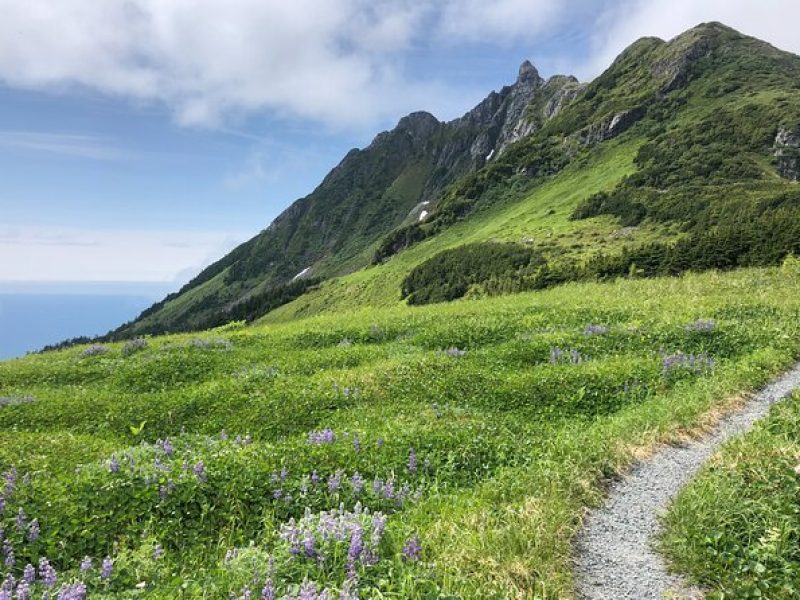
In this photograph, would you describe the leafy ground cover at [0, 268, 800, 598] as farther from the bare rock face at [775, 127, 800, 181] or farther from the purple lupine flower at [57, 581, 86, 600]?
the bare rock face at [775, 127, 800, 181]

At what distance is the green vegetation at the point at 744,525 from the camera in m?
5.95

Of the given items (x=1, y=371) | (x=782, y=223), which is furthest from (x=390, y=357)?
(x=782, y=223)

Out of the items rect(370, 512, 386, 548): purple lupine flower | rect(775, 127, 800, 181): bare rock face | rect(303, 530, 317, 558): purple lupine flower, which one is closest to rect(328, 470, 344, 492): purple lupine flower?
rect(370, 512, 386, 548): purple lupine flower

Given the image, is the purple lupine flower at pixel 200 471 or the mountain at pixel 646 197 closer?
the purple lupine flower at pixel 200 471

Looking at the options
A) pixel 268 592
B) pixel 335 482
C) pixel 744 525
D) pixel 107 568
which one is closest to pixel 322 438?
pixel 335 482

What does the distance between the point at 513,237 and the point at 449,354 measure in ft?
369

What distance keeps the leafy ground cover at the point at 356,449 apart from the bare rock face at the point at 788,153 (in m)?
112

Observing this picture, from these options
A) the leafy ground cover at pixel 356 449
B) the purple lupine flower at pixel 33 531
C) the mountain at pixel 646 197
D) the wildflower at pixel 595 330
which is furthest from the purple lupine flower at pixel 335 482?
the mountain at pixel 646 197

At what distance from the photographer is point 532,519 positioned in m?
7.18

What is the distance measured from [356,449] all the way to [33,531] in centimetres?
517

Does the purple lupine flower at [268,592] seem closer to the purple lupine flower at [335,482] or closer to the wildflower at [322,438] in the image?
the purple lupine flower at [335,482]

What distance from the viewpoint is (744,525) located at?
6758 millimetres

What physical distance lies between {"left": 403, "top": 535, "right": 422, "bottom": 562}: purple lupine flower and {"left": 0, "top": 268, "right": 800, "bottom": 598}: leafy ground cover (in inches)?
1.0

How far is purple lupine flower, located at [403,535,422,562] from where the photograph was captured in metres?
6.31
